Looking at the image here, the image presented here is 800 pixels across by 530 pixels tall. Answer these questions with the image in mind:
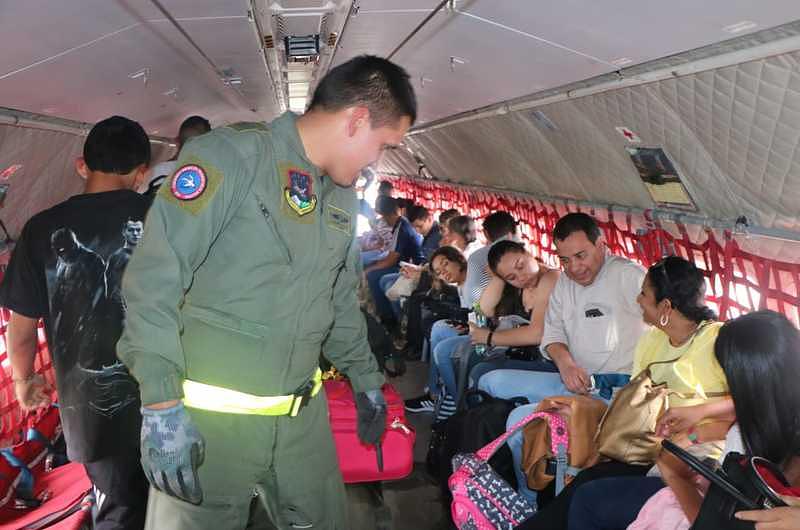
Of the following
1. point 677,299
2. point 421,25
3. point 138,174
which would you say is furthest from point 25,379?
point 677,299

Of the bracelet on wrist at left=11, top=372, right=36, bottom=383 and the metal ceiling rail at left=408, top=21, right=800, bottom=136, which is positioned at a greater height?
the metal ceiling rail at left=408, top=21, right=800, bottom=136

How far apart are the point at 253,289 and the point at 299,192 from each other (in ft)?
1.03

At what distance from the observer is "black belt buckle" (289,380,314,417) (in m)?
2.27

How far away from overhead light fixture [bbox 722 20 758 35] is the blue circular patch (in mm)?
1804

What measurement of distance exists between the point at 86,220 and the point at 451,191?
7.57m

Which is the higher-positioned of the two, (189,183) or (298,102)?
(298,102)

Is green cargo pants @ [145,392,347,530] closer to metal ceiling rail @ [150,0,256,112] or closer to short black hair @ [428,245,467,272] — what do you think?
metal ceiling rail @ [150,0,256,112]

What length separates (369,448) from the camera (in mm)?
3785

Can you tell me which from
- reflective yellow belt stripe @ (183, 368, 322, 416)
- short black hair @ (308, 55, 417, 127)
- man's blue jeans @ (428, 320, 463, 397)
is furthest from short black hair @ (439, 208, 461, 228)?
reflective yellow belt stripe @ (183, 368, 322, 416)

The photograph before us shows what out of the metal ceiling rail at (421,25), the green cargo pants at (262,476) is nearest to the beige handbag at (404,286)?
the metal ceiling rail at (421,25)

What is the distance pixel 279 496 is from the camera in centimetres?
232

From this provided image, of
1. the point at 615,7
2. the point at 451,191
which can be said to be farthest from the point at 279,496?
the point at 451,191

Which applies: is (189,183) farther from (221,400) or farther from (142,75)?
(142,75)

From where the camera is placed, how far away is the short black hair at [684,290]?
325 cm
